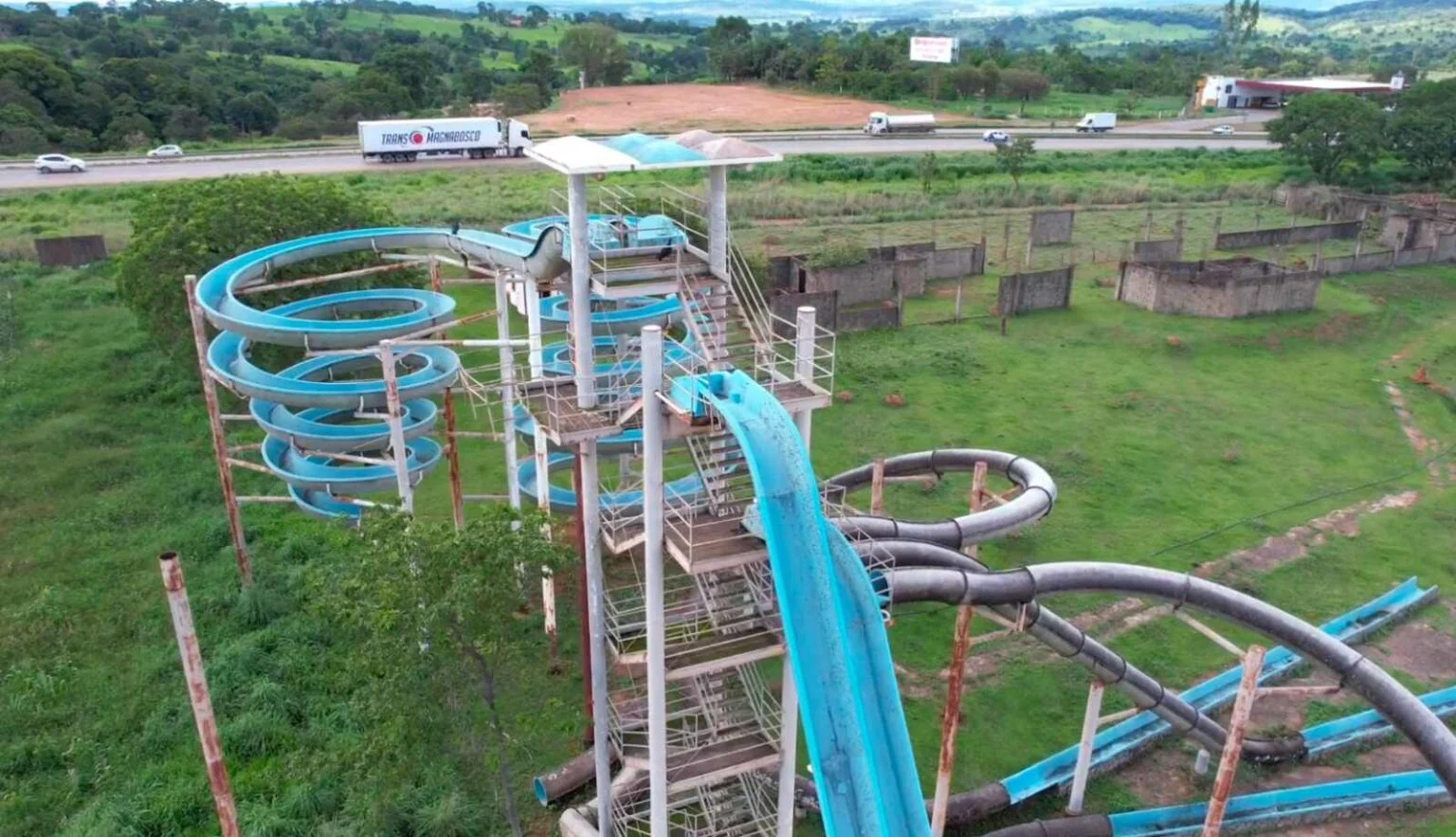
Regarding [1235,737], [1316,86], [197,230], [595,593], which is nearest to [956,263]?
[197,230]

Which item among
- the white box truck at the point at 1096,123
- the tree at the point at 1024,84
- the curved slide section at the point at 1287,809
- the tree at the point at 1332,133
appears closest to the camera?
the curved slide section at the point at 1287,809

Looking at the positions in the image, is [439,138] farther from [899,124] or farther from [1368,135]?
[1368,135]

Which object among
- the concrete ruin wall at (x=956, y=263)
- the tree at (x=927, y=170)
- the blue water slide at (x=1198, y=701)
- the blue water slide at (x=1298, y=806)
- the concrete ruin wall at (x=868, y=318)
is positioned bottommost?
the blue water slide at (x=1298, y=806)

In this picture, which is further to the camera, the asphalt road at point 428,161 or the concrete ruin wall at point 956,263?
the asphalt road at point 428,161

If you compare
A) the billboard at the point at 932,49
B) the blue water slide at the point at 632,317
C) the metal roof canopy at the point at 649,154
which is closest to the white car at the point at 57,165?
the blue water slide at the point at 632,317

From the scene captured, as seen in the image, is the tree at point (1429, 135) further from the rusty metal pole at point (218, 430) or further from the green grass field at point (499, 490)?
the rusty metal pole at point (218, 430)

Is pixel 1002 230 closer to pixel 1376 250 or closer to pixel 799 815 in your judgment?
pixel 1376 250
